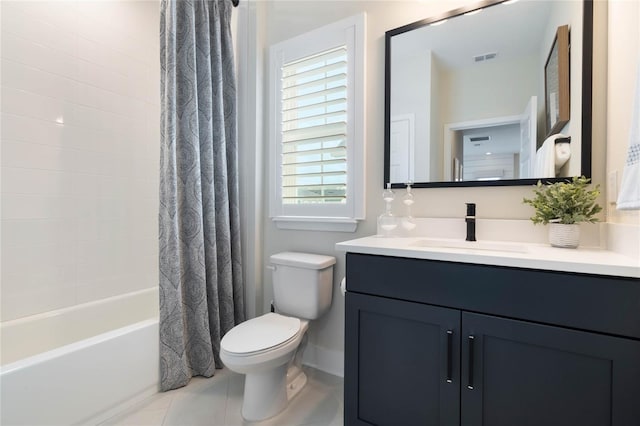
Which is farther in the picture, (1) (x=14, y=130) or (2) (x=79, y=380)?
(1) (x=14, y=130)

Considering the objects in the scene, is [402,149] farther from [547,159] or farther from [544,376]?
[544,376]

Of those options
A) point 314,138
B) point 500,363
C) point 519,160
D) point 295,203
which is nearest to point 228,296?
point 295,203

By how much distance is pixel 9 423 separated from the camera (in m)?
1.18

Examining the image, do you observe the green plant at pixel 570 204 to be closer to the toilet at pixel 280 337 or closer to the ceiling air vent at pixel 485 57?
the ceiling air vent at pixel 485 57

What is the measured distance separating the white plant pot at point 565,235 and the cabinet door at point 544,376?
1.66 feet

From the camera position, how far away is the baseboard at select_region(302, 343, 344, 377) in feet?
6.46

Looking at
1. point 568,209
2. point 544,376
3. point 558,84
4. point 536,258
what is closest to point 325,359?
point 544,376

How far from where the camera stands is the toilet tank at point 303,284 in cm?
181

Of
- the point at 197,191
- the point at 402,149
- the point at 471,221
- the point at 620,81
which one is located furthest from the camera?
the point at 197,191

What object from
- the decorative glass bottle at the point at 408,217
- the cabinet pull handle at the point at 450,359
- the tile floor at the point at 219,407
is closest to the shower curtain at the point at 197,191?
the tile floor at the point at 219,407

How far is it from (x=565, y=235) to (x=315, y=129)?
57.4 inches

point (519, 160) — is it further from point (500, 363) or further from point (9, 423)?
point (9, 423)

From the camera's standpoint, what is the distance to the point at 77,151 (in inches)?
77.5

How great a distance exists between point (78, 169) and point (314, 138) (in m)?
1.54
